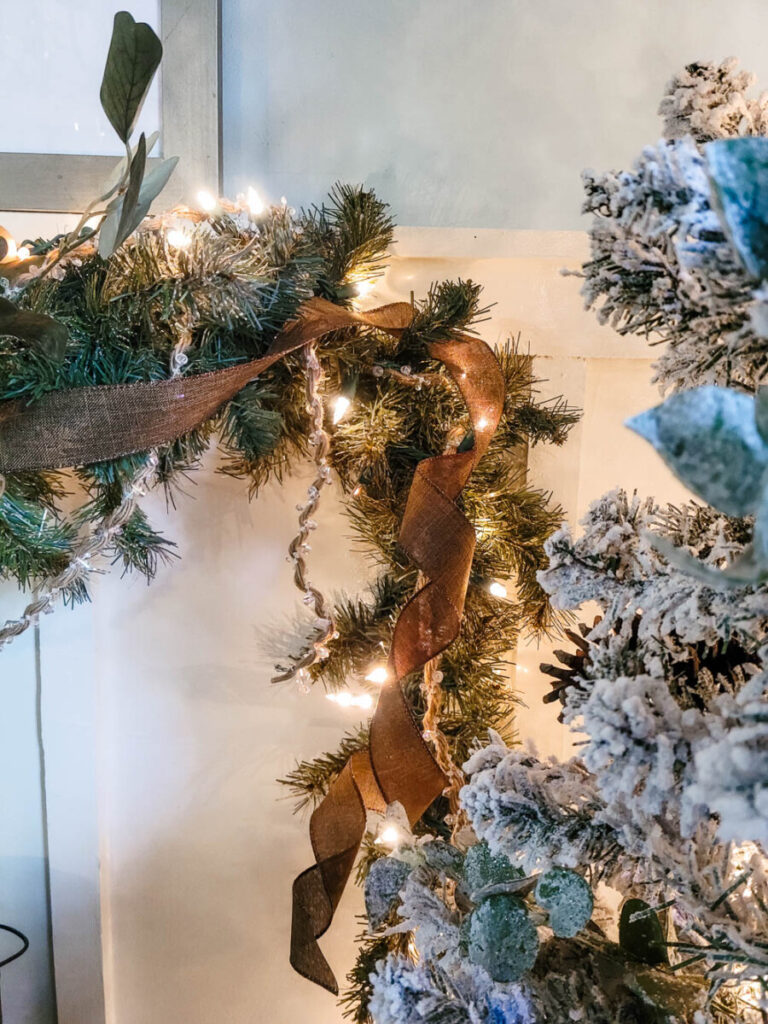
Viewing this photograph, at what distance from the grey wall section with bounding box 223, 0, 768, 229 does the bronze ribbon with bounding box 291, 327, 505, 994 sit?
0.25m

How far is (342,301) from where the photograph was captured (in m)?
0.72

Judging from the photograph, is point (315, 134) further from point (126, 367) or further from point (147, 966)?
point (147, 966)

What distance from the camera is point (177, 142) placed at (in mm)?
811

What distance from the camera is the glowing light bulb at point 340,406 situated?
2.36ft

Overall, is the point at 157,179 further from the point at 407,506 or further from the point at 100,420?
the point at 407,506

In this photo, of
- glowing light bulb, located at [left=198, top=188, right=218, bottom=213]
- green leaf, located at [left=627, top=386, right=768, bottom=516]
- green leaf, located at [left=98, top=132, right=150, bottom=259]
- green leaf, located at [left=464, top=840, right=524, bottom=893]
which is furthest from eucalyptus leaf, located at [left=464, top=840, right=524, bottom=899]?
glowing light bulb, located at [left=198, top=188, right=218, bottom=213]

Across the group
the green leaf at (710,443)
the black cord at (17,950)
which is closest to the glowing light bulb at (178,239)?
the green leaf at (710,443)

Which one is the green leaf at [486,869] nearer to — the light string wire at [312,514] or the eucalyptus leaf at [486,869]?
the eucalyptus leaf at [486,869]

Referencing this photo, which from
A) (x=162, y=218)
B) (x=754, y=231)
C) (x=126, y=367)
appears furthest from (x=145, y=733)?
(x=754, y=231)

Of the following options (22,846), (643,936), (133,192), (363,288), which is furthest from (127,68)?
(22,846)

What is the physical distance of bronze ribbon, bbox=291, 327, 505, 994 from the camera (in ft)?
2.12

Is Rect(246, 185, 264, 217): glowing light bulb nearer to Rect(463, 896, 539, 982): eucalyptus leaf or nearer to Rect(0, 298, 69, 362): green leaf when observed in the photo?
Rect(0, 298, 69, 362): green leaf

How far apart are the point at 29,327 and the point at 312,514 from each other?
301 millimetres

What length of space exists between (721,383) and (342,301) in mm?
400
